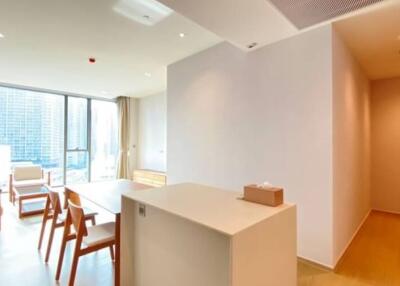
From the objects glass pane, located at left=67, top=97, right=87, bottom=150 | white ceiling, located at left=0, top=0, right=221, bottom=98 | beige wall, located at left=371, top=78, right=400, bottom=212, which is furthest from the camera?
glass pane, located at left=67, top=97, right=87, bottom=150

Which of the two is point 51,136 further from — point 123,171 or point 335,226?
point 335,226

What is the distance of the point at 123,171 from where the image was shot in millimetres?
6891

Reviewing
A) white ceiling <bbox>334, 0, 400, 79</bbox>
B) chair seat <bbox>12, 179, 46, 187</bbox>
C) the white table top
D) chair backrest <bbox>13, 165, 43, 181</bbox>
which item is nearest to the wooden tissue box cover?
the white table top

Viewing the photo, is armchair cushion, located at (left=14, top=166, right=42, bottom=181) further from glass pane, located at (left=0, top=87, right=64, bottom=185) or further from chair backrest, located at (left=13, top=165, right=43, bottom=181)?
glass pane, located at (left=0, top=87, right=64, bottom=185)

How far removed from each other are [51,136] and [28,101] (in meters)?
1.04

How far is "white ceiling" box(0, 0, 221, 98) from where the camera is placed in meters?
2.49

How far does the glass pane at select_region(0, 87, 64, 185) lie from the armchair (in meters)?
1.01

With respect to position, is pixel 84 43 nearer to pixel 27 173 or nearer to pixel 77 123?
pixel 27 173

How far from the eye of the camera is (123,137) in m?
6.88

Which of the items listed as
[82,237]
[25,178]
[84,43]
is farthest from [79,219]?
[25,178]

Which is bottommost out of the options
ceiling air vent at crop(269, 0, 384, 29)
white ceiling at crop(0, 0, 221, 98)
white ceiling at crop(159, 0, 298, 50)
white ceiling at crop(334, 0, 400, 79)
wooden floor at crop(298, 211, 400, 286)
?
wooden floor at crop(298, 211, 400, 286)

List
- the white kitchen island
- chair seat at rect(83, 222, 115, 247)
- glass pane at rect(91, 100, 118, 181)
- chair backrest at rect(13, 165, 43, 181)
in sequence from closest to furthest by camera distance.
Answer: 1. the white kitchen island
2. chair seat at rect(83, 222, 115, 247)
3. chair backrest at rect(13, 165, 43, 181)
4. glass pane at rect(91, 100, 118, 181)

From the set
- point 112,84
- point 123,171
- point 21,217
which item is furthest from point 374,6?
point 123,171

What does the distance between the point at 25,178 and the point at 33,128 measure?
164 cm
